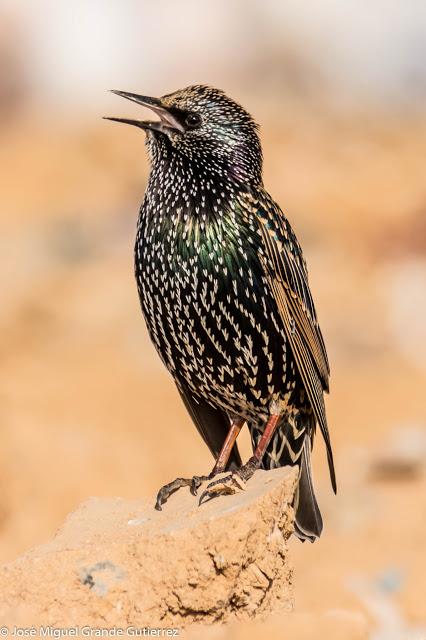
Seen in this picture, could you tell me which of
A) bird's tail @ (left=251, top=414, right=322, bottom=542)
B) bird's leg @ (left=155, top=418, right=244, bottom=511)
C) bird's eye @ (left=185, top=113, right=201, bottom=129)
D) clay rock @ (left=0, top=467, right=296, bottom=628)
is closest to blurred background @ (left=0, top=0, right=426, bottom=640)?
bird's tail @ (left=251, top=414, right=322, bottom=542)

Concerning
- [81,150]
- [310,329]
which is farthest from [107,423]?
[81,150]

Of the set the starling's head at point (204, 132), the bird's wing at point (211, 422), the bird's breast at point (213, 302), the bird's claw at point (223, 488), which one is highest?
the starling's head at point (204, 132)

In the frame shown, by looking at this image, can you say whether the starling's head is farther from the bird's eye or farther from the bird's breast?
the bird's breast

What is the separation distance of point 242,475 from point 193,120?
5.69 feet

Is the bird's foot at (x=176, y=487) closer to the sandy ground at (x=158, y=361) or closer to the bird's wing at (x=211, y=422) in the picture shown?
the bird's wing at (x=211, y=422)

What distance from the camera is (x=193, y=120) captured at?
19.9ft

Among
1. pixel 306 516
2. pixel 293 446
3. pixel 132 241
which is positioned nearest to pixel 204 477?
pixel 306 516

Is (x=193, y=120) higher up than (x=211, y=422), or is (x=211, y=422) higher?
(x=193, y=120)

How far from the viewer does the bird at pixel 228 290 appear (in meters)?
5.71

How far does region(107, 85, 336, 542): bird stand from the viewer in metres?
5.71

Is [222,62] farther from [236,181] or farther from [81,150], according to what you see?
[236,181]

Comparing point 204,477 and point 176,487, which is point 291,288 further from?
point 176,487

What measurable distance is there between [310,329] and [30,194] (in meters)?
13.0

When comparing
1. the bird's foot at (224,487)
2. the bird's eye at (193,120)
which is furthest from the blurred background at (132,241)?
the bird's eye at (193,120)
